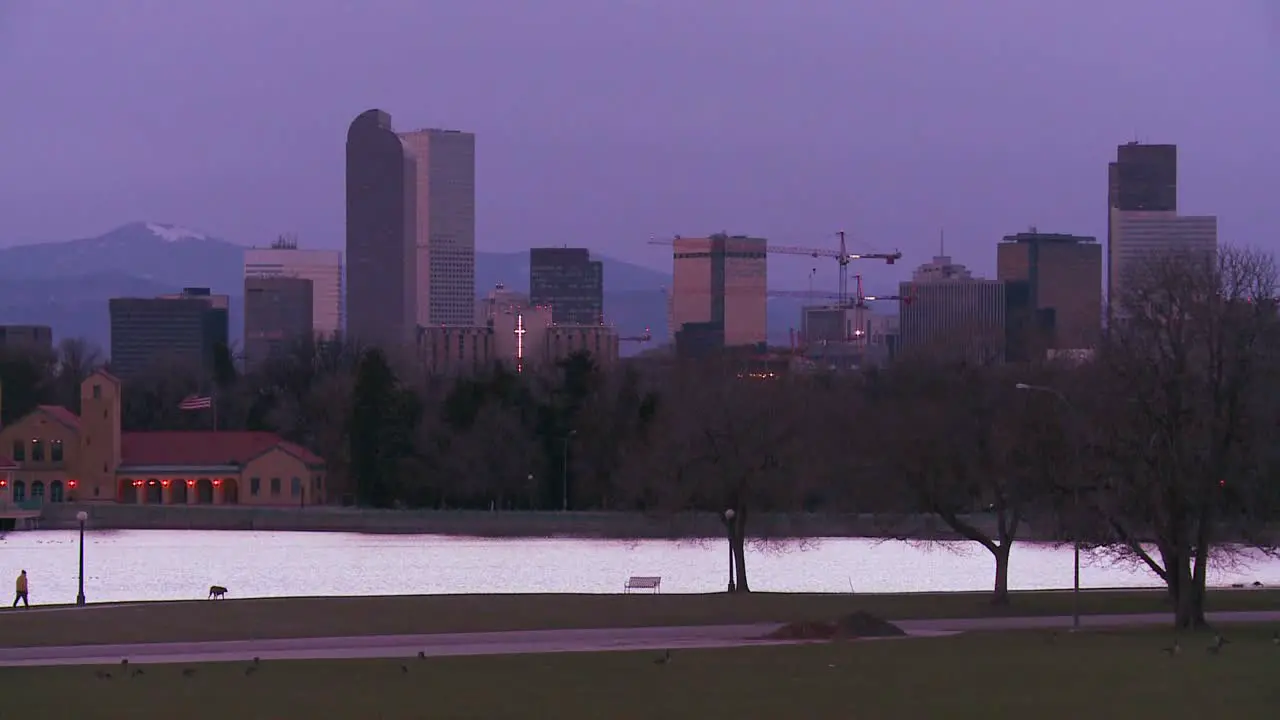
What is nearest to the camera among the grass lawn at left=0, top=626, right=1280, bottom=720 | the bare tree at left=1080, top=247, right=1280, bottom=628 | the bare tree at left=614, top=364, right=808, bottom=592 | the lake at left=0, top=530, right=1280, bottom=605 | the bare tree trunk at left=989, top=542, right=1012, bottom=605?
the grass lawn at left=0, top=626, right=1280, bottom=720

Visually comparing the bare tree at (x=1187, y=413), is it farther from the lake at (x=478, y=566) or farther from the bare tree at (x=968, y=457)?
the lake at (x=478, y=566)

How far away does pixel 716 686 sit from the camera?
2903cm

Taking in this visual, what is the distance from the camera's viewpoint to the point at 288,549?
106 metres

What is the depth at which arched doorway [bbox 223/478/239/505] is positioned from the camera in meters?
136

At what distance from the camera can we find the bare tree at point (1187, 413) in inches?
1617

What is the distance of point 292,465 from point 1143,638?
10207 centimetres

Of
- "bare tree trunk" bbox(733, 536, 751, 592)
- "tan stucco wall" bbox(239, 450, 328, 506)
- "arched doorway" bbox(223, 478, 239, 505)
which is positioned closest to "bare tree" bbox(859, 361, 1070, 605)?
"bare tree trunk" bbox(733, 536, 751, 592)

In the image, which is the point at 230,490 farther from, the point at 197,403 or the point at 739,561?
the point at 739,561

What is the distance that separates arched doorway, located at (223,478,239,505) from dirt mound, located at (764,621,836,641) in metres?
100

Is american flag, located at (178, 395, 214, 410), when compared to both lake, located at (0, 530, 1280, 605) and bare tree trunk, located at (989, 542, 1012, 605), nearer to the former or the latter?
lake, located at (0, 530, 1280, 605)

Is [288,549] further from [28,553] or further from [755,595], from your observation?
[755,595]

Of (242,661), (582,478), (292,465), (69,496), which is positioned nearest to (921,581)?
(582,478)

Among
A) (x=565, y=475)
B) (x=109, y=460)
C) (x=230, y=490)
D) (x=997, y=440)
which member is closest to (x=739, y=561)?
(x=997, y=440)

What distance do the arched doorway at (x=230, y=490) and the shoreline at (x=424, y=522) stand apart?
4263 millimetres
